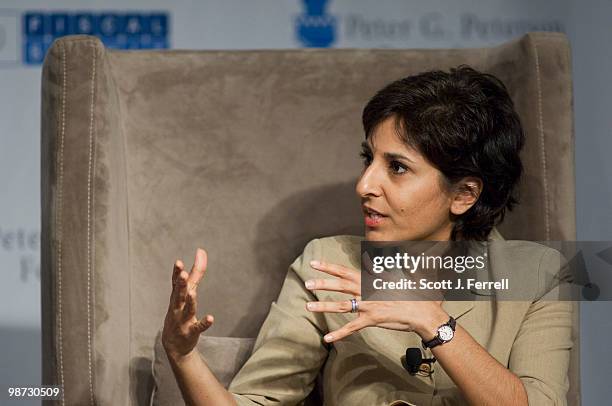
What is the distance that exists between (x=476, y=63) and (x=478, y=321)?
23.1 inches

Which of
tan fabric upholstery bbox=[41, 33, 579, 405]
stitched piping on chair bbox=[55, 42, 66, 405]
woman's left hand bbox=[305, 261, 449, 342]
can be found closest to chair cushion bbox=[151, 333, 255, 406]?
tan fabric upholstery bbox=[41, 33, 579, 405]

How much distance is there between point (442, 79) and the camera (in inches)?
55.9

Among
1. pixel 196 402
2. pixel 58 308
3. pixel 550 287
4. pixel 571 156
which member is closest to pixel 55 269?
pixel 58 308

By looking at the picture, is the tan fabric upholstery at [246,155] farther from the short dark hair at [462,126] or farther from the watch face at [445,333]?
the watch face at [445,333]

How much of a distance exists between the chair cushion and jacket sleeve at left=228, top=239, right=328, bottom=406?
0.10m

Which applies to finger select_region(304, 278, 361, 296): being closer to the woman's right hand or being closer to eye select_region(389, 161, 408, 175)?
the woman's right hand

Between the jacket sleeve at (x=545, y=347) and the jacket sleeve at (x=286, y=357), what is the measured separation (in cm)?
32

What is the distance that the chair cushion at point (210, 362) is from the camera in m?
1.50

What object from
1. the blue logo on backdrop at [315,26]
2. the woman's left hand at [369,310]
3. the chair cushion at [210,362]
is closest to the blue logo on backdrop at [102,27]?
the blue logo on backdrop at [315,26]

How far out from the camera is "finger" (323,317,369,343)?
1.12 metres

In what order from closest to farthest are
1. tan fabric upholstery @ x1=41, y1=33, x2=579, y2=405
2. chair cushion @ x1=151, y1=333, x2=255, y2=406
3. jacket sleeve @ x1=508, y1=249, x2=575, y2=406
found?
jacket sleeve @ x1=508, y1=249, x2=575, y2=406 → chair cushion @ x1=151, y1=333, x2=255, y2=406 → tan fabric upholstery @ x1=41, y1=33, x2=579, y2=405

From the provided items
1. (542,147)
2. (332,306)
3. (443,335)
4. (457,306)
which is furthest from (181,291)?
(542,147)

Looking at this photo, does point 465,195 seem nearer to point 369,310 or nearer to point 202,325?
point 369,310

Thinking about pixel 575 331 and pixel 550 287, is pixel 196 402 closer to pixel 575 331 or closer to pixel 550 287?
pixel 550 287
